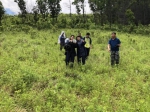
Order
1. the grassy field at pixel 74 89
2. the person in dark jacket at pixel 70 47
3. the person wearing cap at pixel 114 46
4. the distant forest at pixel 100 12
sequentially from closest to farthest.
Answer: the grassy field at pixel 74 89 < the person in dark jacket at pixel 70 47 < the person wearing cap at pixel 114 46 < the distant forest at pixel 100 12

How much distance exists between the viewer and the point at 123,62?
12.8m

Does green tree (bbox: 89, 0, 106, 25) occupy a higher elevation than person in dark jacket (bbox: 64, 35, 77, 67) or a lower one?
higher

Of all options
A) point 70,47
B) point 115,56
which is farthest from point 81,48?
point 115,56

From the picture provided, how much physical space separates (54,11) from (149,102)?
4111 centimetres

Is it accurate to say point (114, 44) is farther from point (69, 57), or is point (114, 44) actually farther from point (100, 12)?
point (100, 12)

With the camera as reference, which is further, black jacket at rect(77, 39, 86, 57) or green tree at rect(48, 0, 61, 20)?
green tree at rect(48, 0, 61, 20)

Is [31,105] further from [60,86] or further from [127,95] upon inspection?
[127,95]

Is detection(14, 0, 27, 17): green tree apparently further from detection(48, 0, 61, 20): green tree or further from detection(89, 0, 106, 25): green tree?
detection(89, 0, 106, 25): green tree

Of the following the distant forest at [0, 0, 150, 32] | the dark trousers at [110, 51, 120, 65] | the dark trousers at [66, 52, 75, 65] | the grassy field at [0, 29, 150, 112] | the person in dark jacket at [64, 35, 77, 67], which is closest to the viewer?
the grassy field at [0, 29, 150, 112]

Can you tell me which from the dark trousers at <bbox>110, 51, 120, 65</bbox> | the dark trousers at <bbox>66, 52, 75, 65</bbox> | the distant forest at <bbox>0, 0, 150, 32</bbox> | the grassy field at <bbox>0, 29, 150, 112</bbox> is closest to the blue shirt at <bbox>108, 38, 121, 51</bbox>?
the dark trousers at <bbox>110, 51, 120, 65</bbox>

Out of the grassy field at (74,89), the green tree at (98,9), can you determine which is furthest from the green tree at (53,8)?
the grassy field at (74,89)

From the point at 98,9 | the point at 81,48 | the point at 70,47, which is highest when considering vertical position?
the point at 98,9

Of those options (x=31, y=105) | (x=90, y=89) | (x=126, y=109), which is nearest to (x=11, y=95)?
(x=31, y=105)

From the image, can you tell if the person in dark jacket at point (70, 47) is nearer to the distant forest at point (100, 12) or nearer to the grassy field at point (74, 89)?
the grassy field at point (74, 89)
